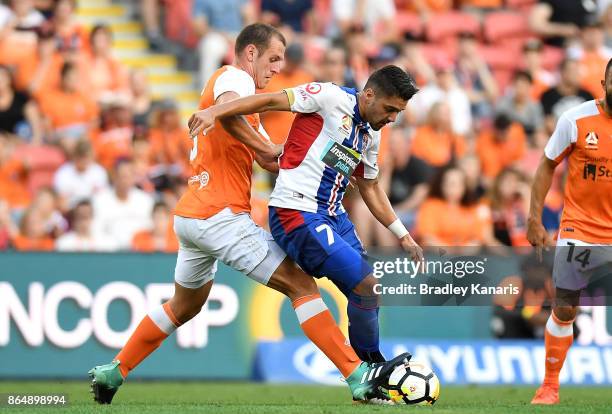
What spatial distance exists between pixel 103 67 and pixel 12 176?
2188 millimetres

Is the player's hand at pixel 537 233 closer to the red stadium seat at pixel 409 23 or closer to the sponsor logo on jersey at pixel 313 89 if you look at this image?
the sponsor logo on jersey at pixel 313 89

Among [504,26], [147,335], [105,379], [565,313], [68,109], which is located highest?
[504,26]

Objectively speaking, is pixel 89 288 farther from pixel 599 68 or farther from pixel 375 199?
pixel 599 68

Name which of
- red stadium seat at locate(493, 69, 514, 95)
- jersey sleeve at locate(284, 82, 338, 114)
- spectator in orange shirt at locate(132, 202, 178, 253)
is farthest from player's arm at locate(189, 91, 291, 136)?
red stadium seat at locate(493, 69, 514, 95)

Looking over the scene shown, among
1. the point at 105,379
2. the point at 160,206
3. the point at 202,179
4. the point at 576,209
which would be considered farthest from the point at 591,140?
the point at 160,206

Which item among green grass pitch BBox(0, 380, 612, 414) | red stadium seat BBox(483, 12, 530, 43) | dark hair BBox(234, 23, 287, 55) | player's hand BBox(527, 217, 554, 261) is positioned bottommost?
green grass pitch BBox(0, 380, 612, 414)

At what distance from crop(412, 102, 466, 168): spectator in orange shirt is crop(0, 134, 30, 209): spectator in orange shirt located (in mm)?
4887

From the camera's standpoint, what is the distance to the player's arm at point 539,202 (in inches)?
347

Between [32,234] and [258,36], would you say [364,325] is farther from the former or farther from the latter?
[32,234]

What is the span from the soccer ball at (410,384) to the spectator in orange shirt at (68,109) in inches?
316

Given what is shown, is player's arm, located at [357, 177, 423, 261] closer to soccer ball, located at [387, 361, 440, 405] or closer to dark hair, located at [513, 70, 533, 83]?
soccer ball, located at [387, 361, 440, 405]

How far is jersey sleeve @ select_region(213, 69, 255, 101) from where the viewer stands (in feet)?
26.1

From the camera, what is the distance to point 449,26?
18.3m

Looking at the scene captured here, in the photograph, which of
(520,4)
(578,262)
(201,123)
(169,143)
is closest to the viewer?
(201,123)
